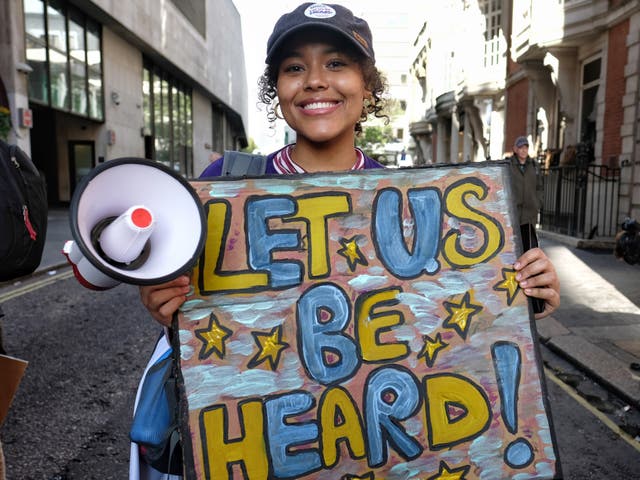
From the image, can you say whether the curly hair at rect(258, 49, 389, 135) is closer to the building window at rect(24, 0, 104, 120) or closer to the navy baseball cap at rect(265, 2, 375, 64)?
the navy baseball cap at rect(265, 2, 375, 64)

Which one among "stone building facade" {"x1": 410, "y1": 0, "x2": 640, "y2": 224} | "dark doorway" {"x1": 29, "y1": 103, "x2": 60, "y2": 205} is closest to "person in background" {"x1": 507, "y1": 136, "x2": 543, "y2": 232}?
"stone building facade" {"x1": 410, "y1": 0, "x2": 640, "y2": 224}

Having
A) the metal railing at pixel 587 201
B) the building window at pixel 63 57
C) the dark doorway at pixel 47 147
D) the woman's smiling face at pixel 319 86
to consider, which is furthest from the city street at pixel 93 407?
the dark doorway at pixel 47 147

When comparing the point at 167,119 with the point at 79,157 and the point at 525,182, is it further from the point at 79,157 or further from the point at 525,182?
the point at 525,182

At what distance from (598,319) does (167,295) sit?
5.40m

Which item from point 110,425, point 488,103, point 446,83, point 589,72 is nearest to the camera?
point 110,425

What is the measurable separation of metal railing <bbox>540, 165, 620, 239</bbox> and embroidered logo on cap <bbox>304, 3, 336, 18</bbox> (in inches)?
413

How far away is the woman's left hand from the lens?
1.47m

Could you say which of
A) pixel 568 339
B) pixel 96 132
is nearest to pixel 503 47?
pixel 96 132

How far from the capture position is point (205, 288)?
137 centimetres

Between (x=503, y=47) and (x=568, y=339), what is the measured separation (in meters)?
17.2

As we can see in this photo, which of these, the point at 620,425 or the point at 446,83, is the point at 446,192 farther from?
the point at 446,83

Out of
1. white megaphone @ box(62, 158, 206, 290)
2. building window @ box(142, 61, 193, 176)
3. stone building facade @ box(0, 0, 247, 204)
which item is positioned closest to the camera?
white megaphone @ box(62, 158, 206, 290)

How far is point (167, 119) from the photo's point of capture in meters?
27.9

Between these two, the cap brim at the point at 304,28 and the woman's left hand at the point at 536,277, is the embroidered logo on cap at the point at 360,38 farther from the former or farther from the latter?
the woman's left hand at the point at 536,277
